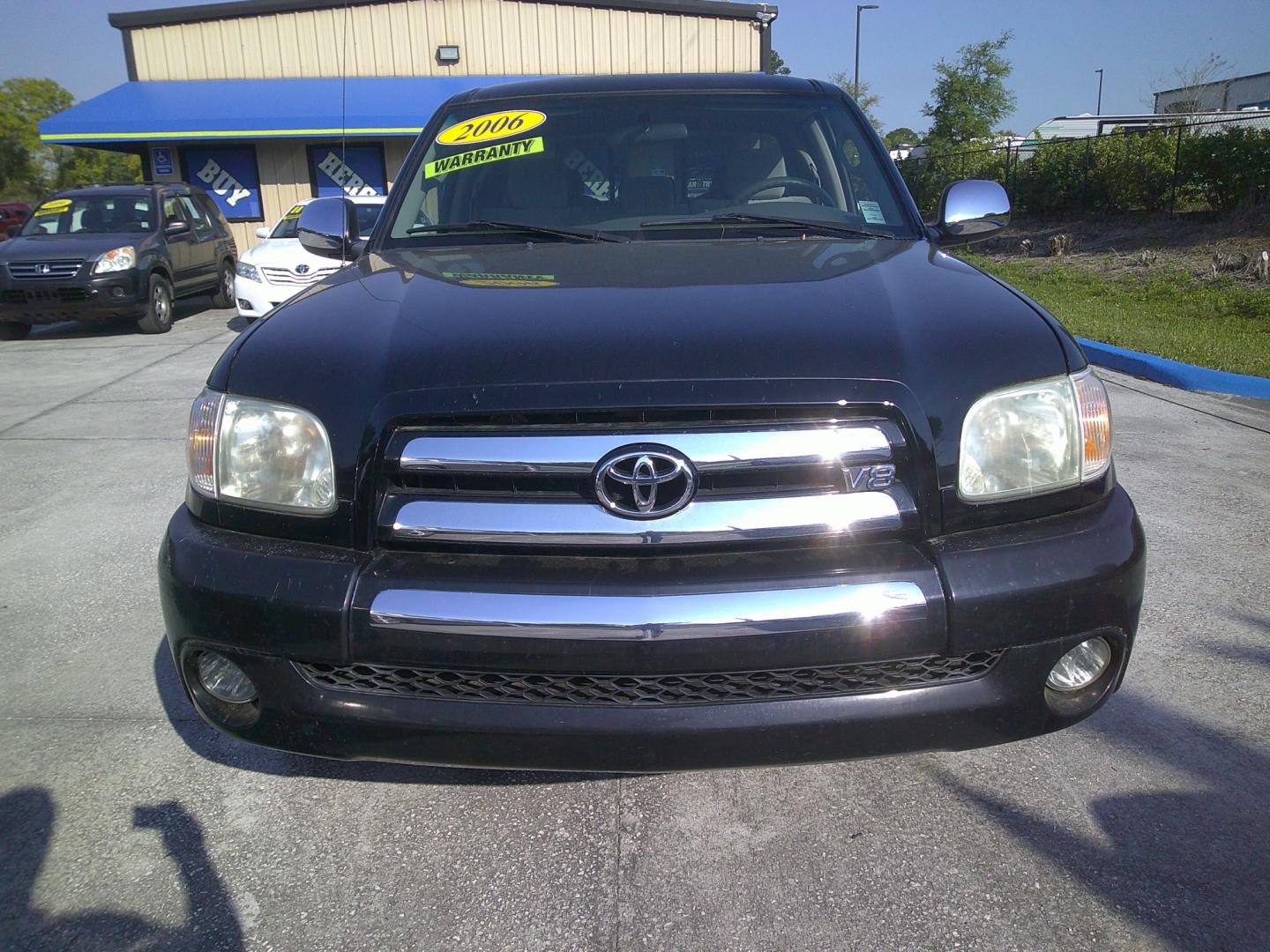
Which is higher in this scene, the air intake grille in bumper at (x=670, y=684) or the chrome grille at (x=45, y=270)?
the chrome grille at (x=45, y=270)

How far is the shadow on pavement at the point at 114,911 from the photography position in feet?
6.64

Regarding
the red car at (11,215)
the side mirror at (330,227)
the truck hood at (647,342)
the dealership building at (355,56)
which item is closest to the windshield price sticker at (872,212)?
the truck hood at (647,342)

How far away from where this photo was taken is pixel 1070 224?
701 inches

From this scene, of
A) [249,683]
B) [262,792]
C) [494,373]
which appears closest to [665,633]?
[494,373]

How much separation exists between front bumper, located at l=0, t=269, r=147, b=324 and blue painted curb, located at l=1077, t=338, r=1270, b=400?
10.0 meters

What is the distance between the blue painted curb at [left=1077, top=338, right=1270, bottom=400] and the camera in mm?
7160

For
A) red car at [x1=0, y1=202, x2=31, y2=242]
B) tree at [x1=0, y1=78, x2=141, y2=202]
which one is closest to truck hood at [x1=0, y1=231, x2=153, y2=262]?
red car at [x1=0, y1=202, x2=31, y2=242]

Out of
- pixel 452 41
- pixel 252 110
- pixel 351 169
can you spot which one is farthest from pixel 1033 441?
pixel 452 41

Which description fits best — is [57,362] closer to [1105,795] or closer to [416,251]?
[416,251]

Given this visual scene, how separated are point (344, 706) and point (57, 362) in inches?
390

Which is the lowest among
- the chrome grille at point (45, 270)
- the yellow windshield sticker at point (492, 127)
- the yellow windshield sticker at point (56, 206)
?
the chrome grille at point (45, 270)

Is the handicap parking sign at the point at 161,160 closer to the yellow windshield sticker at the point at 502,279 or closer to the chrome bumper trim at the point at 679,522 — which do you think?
the yellow windshield sticker at the point at 502,279

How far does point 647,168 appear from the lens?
10.7 ft

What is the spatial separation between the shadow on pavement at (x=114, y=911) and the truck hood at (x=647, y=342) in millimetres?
1021
